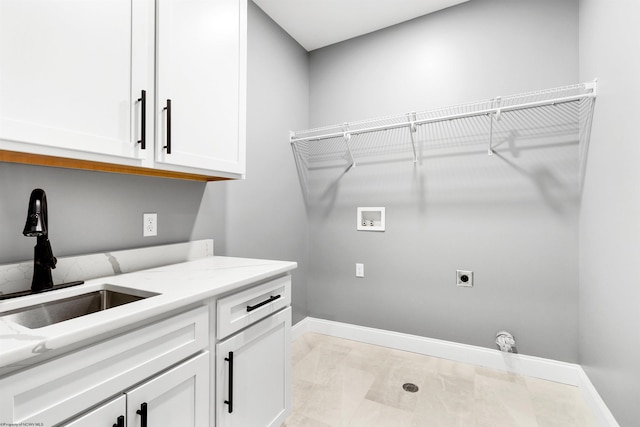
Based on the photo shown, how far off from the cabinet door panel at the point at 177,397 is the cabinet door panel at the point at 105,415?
2 centimetres

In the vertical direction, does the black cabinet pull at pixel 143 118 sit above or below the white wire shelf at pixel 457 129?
below

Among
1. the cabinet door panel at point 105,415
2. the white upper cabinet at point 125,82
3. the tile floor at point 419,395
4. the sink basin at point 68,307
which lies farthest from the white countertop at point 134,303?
the tile floor at point 419,395

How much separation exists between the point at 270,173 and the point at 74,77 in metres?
1.47

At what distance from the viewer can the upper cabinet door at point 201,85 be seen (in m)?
1.22

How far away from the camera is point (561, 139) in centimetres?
196

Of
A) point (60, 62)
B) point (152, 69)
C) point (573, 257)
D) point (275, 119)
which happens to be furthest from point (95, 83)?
point (573, 257)

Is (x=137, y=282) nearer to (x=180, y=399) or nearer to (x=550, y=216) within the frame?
(x=180, y=399)

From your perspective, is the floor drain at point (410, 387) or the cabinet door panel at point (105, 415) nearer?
the cabinet door panel at point (105, 415)

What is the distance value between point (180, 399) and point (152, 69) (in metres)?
1.19

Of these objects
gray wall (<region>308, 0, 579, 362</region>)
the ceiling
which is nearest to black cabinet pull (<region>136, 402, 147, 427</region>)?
gray wall (<region>308, 0, 579, 362</region>)

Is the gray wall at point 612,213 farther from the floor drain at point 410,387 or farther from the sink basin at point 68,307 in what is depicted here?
the sink basin at point 68,307

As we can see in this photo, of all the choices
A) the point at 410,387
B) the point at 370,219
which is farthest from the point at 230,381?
the point at 370,219

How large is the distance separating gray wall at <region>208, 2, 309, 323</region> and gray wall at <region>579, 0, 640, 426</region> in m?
1.98

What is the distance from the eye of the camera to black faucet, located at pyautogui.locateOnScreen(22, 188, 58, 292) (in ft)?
3.24
